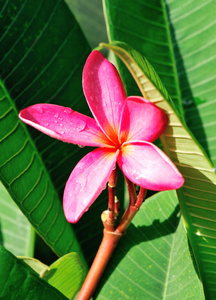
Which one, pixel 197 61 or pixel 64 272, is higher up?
pixel 197 61

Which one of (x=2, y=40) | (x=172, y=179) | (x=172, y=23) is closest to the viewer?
(x=172, y=179)

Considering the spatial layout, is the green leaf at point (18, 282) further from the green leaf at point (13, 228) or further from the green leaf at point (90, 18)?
the green leaf at point (90, 18)

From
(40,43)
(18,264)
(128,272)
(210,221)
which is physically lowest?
(128,272)

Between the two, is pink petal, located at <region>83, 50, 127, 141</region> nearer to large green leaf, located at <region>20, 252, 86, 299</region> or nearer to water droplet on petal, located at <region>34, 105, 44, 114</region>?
water droplet on petal, located at <region>34, 105, 44, 114</region>

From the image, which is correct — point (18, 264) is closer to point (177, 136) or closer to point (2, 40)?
point (177, 136)

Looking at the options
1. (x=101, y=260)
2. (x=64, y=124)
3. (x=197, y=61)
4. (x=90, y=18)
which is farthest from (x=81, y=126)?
(x=90, y=18)

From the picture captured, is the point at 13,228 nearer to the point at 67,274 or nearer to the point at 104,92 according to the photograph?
the point at 67,274

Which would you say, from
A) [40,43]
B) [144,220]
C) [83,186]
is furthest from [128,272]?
[40,43]

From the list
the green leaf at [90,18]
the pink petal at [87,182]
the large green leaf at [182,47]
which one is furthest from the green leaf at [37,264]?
the green leaf at [90,18]
